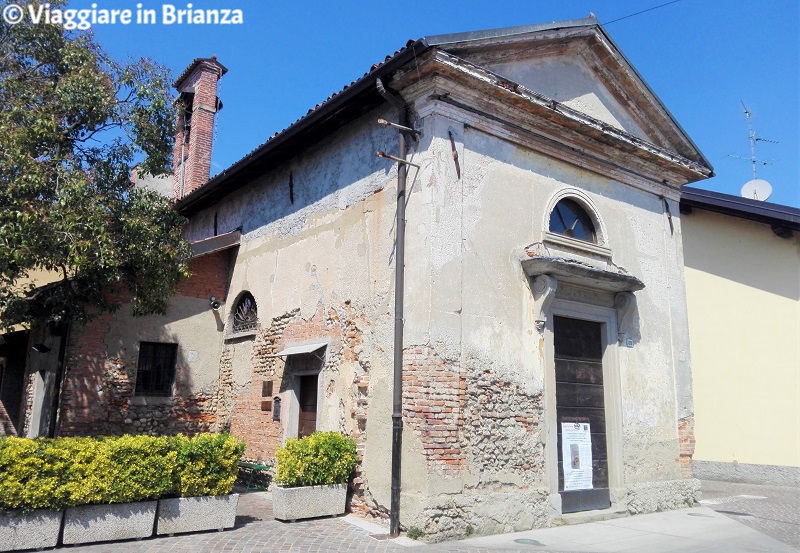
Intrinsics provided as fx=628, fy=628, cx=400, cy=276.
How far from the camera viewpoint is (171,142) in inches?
388

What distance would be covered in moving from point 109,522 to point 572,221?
779 centimetres

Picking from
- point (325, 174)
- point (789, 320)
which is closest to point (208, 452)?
point (325, 174)

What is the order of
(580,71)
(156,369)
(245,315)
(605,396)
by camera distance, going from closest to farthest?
(605,396)
(580,71)
(156,369)
(245,315)

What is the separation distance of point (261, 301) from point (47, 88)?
4.81m

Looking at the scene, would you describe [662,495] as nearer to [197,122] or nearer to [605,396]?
[605,396]

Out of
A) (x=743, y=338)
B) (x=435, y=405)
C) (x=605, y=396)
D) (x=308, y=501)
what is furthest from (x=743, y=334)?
(x=308, y=501)

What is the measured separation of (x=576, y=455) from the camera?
9367 millimetres

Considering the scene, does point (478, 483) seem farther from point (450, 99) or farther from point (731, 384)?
point (731, 384)

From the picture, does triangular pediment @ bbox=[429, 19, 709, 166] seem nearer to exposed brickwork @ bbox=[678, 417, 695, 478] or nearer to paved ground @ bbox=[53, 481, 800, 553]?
exposed brickwork @ bbox=[678, 417, 695, 478]

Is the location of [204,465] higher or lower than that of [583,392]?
lower

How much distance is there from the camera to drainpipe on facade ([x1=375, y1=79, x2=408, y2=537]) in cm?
763

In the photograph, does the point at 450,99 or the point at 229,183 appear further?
the point at 229,183

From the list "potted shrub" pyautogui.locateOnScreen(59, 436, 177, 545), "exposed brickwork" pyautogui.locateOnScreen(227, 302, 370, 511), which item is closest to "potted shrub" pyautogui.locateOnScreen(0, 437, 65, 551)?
"potted shrub" pyautogui.locateOnScreen(59, 436, 177, 545)

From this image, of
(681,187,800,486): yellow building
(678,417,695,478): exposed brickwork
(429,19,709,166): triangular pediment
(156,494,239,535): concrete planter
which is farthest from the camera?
(681,187,800,486): yellow building
